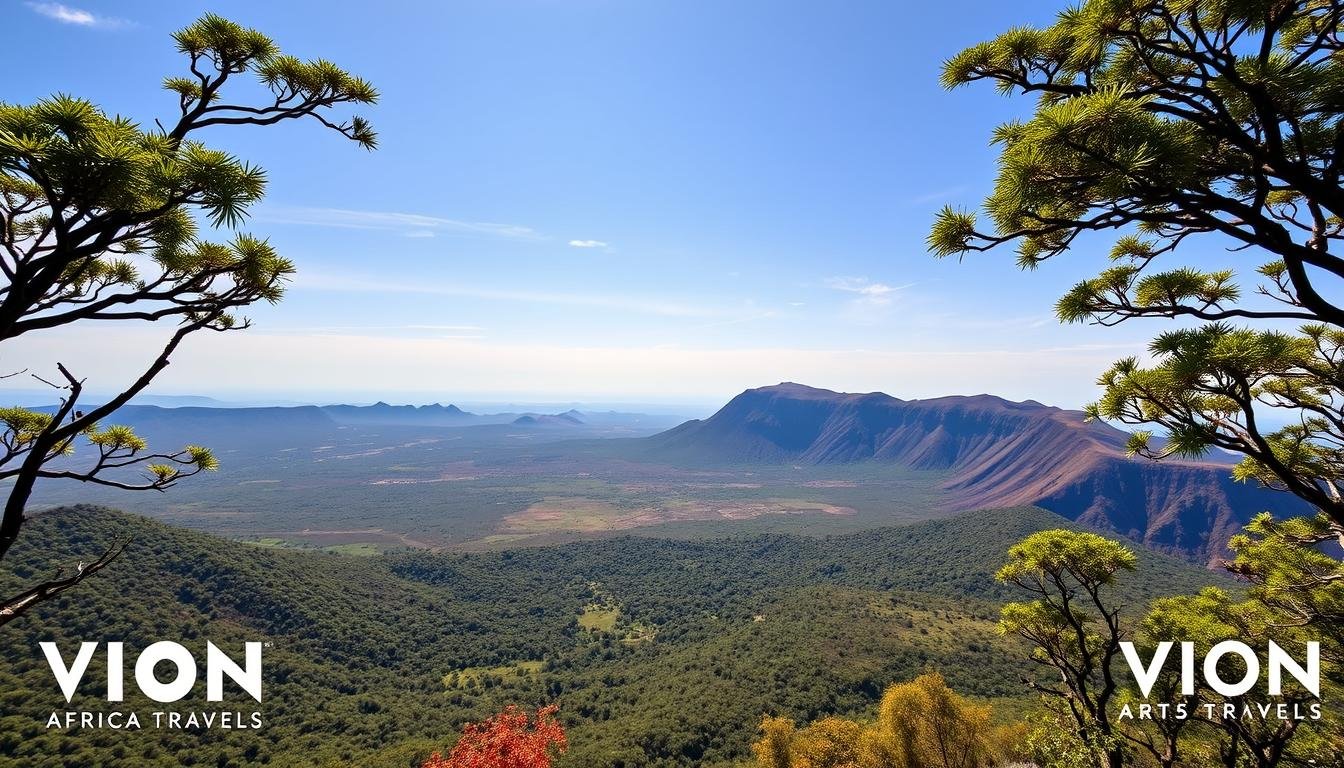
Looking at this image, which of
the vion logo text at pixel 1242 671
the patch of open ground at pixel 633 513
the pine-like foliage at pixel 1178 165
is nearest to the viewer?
the pine-like foliage at pixel 1178 165

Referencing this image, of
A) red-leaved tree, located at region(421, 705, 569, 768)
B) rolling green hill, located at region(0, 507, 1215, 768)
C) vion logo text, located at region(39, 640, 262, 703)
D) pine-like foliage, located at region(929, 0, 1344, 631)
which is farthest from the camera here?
rolling green hill, located at region(0, 507, 1215, 768)

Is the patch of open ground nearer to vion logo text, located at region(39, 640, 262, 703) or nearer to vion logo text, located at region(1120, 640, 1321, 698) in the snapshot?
vion logo text, located at region(39, 640, 262, 703)

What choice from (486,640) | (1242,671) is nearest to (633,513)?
(486,640)

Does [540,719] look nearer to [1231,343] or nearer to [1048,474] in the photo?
[1231,343]

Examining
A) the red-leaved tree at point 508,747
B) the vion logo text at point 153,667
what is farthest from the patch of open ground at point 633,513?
the red-leaved tree at point 508,747

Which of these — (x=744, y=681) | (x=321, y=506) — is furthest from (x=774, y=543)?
(x=321, y=506)

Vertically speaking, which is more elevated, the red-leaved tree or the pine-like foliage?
the pine-like foliage

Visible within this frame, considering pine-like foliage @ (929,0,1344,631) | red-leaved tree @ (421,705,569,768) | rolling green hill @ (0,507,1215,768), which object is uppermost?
pine-like foliage @ (929,0,1344,631)

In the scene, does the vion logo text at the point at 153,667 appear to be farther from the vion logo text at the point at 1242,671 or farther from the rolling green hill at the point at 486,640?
the rolling green hill at the point at 486,640

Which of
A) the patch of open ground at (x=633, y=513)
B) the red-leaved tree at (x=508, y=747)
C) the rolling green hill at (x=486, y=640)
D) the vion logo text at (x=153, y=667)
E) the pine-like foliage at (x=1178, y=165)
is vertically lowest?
the patch of open ground at (x=633, y=513)

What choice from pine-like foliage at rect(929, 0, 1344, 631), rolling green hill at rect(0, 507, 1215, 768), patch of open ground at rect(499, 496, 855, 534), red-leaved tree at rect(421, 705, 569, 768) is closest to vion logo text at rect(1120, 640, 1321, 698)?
pine-like foliage at rect(929, 0, 1344, 631)

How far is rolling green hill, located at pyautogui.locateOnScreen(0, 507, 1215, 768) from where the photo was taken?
42719 mm

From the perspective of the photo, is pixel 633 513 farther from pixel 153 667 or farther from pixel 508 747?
pixel 153 667

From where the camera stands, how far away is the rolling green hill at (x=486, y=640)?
42719 millimetres
